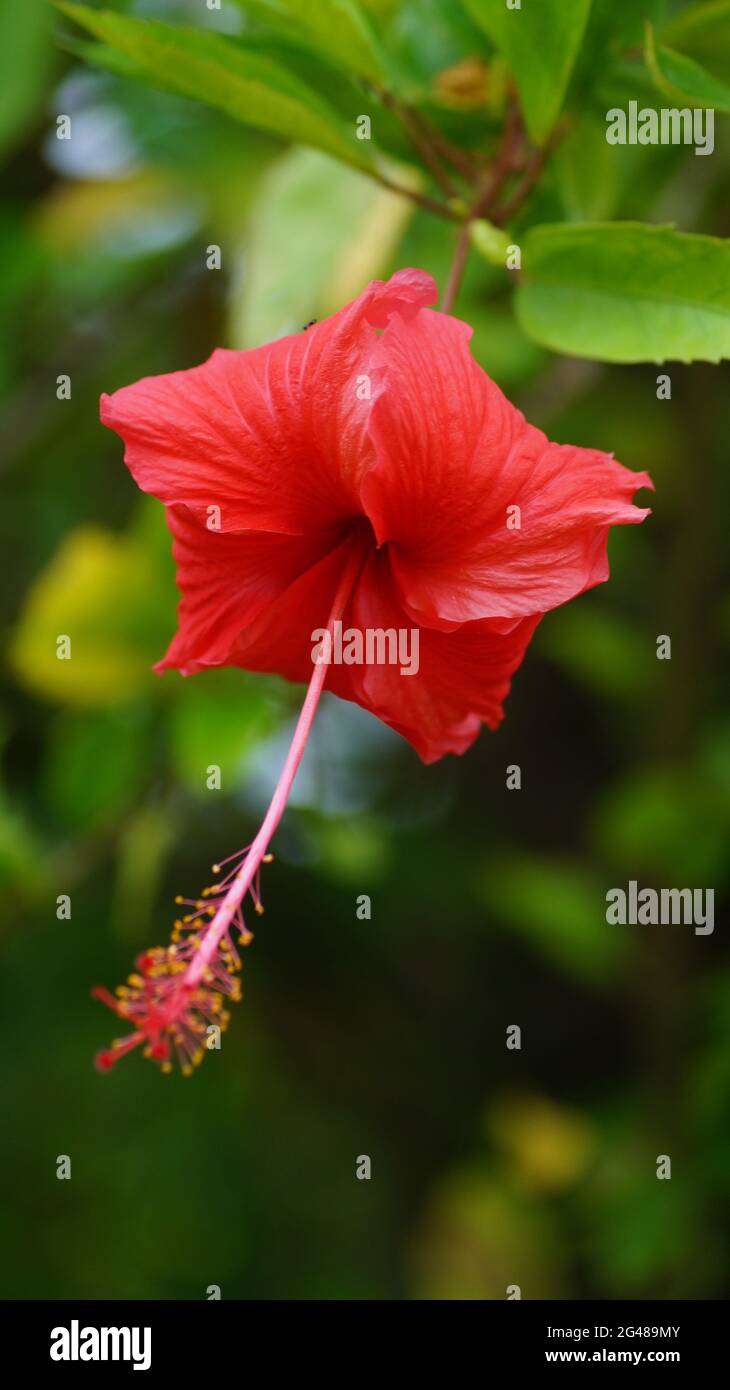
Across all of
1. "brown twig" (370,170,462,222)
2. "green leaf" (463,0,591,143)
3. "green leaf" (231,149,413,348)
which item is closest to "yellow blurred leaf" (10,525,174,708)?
"green leaf" (231,149,413,348)

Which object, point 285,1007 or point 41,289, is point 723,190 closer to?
point 41,289

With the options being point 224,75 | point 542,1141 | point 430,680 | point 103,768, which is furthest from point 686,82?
point 542,1141

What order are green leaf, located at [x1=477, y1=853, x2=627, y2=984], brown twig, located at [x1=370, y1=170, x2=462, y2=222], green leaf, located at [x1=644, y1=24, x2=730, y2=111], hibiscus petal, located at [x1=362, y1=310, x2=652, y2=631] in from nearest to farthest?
hibiscus petal, located at [x1=362, y1=310, x2=652, y2=631] → green leaf, located at [x1=644, y1=24, x2=730, y2=111] → brown twig, located at [x1=370, y1=170, x2=462, y2=222] → green leaf, located at [x1=477, y1=853, x2=627, y2=984]

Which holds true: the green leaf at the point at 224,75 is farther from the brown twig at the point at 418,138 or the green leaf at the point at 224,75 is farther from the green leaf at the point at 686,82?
the green leaf at the point at 686,82

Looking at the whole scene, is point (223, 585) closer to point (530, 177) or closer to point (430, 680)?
point (430, 680)

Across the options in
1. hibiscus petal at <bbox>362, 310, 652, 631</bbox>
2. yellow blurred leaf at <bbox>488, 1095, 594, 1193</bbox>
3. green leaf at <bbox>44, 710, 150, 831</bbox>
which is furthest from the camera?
yellow blurred leaf at <bbox>488, 1095, 594, 1193</bbox>

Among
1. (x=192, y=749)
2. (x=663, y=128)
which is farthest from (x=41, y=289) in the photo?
(x=663, y=128)

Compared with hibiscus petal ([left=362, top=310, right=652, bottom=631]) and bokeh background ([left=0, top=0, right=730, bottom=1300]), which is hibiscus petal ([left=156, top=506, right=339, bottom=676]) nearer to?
hibiscus petal ([left=362, top=310, right=652, bottom=631])
